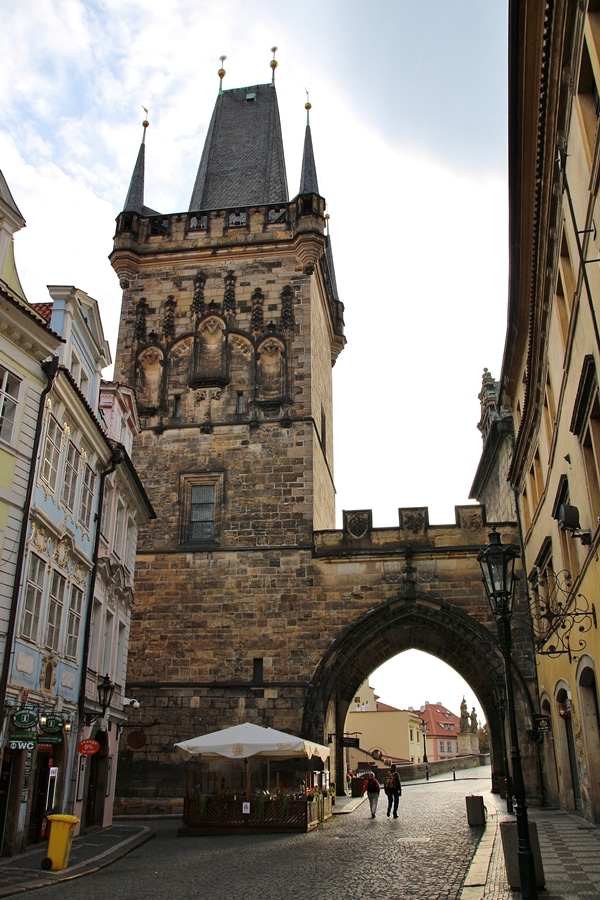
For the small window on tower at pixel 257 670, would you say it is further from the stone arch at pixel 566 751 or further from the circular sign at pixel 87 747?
the circular sign at pixel 87 747

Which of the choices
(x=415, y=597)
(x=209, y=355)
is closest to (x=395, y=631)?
(x=415, y=597)

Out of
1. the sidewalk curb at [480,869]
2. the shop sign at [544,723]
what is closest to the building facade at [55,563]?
the sidewalk curb at [480,869]

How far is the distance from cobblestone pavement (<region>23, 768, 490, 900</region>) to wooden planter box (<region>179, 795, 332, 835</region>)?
0.39 meters

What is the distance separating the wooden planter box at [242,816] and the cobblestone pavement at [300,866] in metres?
0.39

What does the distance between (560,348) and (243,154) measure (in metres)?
21.7

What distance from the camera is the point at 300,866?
33.7 feet

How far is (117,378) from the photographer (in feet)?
82.3

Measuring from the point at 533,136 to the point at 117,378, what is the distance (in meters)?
16.5

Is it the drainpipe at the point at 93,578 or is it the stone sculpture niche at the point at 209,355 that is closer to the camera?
the drainpipe at the point at 93,578

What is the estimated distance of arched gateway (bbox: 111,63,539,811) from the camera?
67.6 feet

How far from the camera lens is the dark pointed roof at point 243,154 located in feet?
96.2

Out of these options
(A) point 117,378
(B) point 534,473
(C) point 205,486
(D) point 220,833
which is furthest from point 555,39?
(A) point 117,378

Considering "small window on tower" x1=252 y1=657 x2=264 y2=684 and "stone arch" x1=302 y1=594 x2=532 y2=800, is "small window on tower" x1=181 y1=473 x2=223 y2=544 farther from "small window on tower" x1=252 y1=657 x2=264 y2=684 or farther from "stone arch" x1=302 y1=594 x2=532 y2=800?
"stone arch" x1=302 y1=594 x2=532 y2=800

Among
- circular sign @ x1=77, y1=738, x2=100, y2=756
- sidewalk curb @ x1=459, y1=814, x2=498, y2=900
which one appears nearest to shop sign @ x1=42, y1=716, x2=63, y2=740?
circular sign @ x1=77, y1=738, x2=100, y2=756
